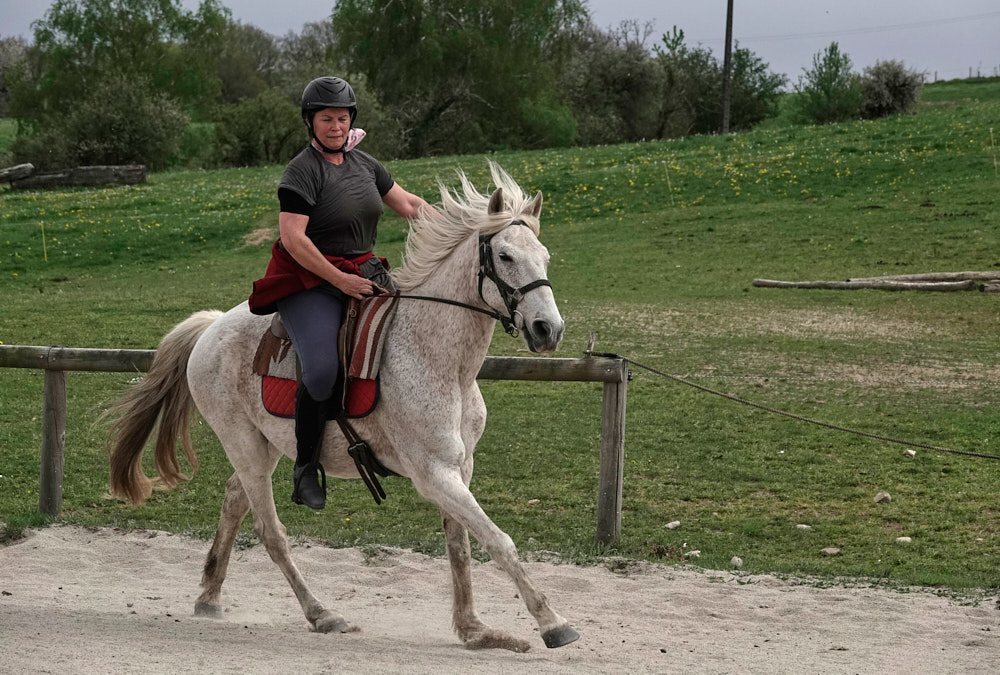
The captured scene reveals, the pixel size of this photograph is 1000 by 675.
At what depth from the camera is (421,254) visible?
19.0 feet

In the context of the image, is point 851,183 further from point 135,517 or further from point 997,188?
point 135,517

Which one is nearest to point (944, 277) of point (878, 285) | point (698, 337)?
point (878, 285)

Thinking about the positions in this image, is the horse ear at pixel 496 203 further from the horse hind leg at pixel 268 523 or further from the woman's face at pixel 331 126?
the horse hind leg at pixel 268 523

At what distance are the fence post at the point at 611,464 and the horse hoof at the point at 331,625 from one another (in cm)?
244

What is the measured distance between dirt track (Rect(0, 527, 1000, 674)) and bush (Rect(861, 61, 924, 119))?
44.1m

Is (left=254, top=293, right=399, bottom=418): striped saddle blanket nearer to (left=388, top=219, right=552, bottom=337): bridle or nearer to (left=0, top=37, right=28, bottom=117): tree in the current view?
(left=388, top=219, right=552, bottom=337): bridle

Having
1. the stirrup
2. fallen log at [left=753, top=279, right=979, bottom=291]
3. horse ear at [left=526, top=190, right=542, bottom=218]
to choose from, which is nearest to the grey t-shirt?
horse ear at [left=526, top=190, right=542, bottom=218]

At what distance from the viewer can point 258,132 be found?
4847 centimetres

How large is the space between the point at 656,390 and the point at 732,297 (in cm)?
709

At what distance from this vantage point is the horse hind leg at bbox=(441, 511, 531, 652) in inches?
223

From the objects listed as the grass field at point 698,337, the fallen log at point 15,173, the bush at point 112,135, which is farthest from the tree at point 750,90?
the fallen log at point 15,173

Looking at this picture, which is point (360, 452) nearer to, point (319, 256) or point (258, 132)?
point (319, 256)

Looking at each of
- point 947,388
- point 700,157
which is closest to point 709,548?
point 947,388

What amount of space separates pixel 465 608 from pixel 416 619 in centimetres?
69
